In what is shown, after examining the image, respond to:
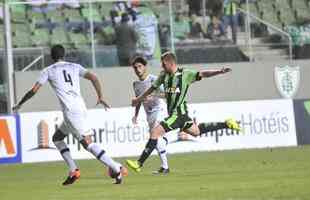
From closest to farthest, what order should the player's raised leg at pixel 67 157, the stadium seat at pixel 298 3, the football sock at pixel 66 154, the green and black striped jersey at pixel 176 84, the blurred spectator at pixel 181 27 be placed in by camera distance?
the player's raised leg at pixel 67 157 → the football sock at pixel 66 154 → the green and black striped jersey at pixel 176 84 → the blurred spectator at pixel 181 27 → the stadium seat at pixel 298 3

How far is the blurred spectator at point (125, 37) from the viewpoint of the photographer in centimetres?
2939

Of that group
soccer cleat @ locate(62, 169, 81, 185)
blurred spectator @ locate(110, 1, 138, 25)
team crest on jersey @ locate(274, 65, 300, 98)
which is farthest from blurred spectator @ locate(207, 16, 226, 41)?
soccer cleat @ locate(62, 169, 81, 185)

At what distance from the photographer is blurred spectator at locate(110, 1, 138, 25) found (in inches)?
1169

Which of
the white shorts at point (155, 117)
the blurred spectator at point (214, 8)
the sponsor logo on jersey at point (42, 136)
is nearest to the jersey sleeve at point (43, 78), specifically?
the white shorts at point (155, 117)

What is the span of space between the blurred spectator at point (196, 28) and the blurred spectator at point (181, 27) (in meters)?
0.15

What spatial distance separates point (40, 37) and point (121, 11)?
9.01 feet

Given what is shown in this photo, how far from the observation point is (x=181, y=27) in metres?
30.2

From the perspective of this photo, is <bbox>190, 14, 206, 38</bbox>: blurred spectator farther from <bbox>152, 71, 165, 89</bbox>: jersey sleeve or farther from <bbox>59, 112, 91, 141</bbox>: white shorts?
<bbox>59, 112, 91, 141</bbox>: white shorts

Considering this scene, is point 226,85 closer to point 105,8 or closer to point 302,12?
point 302,12

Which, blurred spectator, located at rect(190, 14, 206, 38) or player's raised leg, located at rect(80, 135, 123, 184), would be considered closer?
player's raised leg, located at rect(80, 135, 123, 184)

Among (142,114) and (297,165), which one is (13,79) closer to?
(142,114)

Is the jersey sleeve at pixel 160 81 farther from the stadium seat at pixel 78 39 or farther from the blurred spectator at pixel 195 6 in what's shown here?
the blurred spectator at pixel 195 6

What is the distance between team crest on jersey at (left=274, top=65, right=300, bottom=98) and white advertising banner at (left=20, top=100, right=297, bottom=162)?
12.1 ft

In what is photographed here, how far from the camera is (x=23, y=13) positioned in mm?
29531
